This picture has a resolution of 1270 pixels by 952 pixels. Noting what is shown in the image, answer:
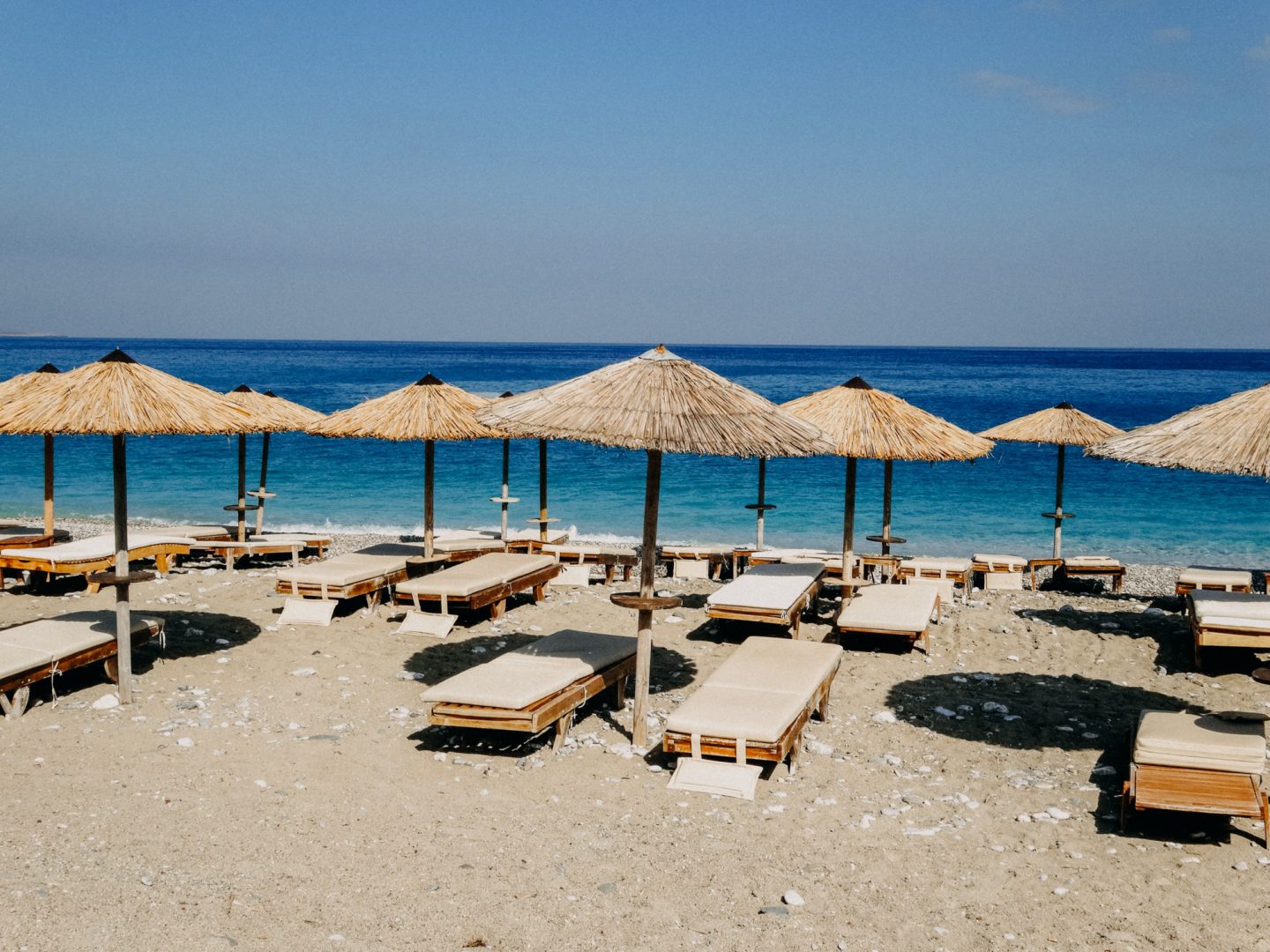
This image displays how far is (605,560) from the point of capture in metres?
14.7

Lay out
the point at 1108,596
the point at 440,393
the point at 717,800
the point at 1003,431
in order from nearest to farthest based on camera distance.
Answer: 1. the point at 717,800
2. the point at 440,393
3. the point at 1108,596
4. the point at 1003,431

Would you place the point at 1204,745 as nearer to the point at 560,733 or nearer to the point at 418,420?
the point at 560,733

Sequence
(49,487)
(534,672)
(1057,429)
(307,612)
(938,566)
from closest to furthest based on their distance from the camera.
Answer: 1. (534,672)
2. (307,612)
3. (938,566)
4. (49,487)
5. (1057,429)

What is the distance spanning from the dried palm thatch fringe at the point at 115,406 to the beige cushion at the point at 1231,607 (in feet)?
29.5

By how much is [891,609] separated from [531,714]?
4.99 metres

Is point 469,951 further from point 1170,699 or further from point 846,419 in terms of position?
point 846,419

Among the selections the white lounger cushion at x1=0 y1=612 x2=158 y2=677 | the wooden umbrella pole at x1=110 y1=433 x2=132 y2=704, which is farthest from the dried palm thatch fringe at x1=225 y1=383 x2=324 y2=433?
the wooden umbrella pole at x1=110 y1=433 x2=132 y2=704

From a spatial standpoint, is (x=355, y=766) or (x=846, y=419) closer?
(x=355, y=766)

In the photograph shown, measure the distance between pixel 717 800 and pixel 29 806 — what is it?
167 inches

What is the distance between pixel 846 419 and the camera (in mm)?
10953

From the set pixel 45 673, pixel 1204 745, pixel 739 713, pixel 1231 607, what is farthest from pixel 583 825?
pixel 1231 607

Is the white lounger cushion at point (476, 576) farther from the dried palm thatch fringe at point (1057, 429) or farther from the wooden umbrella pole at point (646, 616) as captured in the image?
the dried palm thatch fringe at point (1057, 429)

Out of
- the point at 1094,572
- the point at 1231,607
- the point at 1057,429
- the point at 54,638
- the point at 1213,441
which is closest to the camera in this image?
the point at 1213,441

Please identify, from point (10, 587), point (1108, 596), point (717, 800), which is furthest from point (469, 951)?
point (1108, 596)
